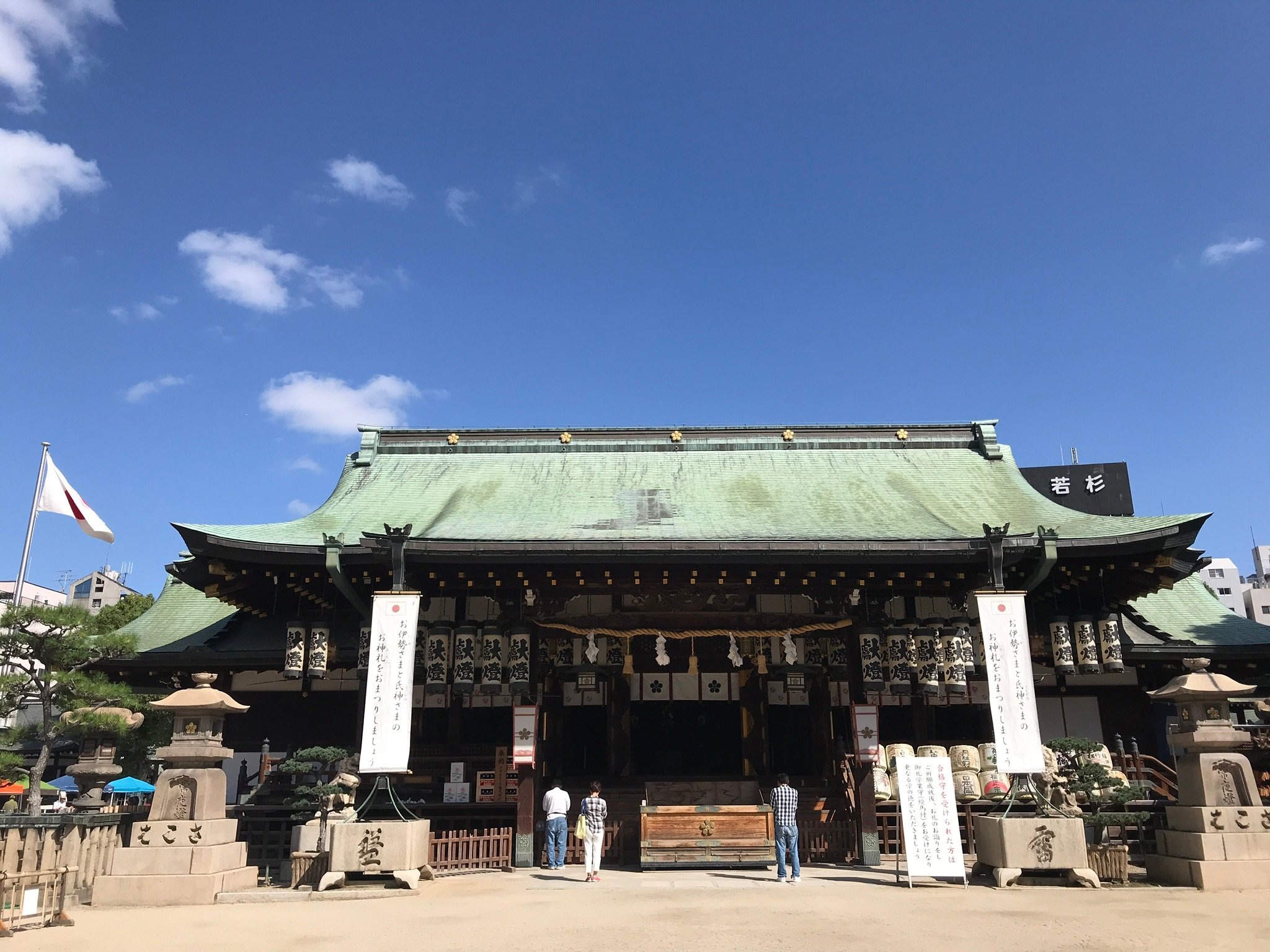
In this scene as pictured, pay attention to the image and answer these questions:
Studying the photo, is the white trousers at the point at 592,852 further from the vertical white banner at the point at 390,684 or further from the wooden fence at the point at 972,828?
the wooden fence at the point at 972,828

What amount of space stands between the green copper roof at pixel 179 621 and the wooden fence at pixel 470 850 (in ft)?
24.2

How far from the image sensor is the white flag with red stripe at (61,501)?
17.2 metres

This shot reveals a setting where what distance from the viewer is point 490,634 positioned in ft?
50.5

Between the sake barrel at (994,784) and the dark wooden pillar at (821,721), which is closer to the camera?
the sake barrel at (994,784)

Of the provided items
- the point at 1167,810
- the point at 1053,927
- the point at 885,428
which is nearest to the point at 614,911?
the point at 1053,927

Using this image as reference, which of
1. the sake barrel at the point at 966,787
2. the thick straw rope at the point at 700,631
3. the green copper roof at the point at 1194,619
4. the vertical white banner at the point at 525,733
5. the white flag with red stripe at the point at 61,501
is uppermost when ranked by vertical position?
the white flag with red stripe at the point at 61,501

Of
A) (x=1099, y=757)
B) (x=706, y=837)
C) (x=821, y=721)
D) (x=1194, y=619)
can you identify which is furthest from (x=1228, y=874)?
(x=1194, y=619)

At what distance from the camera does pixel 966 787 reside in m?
15.3

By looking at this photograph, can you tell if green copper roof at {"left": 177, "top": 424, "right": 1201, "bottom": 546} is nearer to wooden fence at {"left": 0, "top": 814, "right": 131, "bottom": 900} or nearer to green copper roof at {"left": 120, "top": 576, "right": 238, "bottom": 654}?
green copper roof at {"left": 120, "top": 576, "right": 238, "bottom": 654}

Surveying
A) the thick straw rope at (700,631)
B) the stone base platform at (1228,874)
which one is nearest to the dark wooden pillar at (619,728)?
the thick straw rope at (700,631)

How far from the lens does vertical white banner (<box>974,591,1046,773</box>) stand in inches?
523

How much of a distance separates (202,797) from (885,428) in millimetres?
16669

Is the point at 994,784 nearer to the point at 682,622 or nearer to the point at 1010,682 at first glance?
the point at 1010,682

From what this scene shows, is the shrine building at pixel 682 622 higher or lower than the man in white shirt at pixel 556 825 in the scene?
higher
